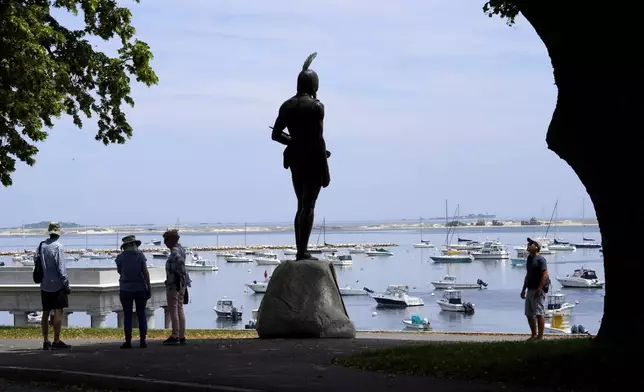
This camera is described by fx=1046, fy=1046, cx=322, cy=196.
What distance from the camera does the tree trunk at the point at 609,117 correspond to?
382 inches

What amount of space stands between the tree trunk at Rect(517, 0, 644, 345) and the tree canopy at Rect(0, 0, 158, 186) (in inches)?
488

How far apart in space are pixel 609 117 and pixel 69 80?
14.5 metres

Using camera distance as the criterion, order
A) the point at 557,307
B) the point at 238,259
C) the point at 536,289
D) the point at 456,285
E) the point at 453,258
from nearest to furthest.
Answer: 1. the point at 536,289
2. the point at 557,307
3. the point at 456,285
4. the point at 453,258
5. the point at 238,259

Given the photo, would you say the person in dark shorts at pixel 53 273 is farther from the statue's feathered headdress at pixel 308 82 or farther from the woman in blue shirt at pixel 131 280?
the statue's feathered headdress at pixel 308 82

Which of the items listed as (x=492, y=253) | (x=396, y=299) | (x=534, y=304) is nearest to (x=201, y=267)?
(x=492, y=253)

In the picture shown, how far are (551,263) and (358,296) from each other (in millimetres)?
57810

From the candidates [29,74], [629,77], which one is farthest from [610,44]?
[29,74]

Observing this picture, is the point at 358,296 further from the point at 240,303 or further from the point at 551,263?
the point at 551,263

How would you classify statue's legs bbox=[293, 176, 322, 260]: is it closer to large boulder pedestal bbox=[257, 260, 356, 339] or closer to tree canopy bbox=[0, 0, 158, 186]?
large boulder pedestal bbox=[257, 260, 356, 339]

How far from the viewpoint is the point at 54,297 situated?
14.6 meters

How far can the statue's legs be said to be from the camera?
602 inches

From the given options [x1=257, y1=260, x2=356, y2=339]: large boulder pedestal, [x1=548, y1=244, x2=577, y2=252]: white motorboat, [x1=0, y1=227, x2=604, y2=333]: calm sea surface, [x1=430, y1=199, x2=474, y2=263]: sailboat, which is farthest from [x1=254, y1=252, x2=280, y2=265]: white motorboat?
[x1=257, y1=260, x2=356, y2=339]: large boulder pedestal

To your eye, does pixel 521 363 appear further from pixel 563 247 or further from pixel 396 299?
pixel 563 247

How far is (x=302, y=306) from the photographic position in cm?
1484
